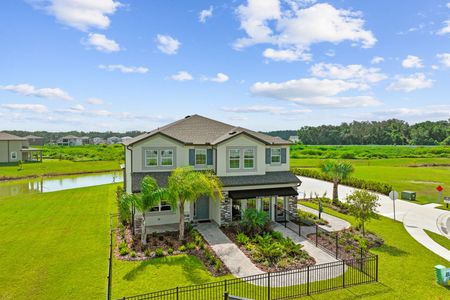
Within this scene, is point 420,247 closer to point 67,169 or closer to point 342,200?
point 342,200

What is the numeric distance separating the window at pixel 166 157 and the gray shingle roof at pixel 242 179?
740 mm

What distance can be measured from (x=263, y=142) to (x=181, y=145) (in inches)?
237

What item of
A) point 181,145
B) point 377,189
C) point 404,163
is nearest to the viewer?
point 181,145

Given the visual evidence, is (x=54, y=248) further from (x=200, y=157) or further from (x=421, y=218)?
(x=421, y=218)

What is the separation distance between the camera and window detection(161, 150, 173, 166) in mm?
21156

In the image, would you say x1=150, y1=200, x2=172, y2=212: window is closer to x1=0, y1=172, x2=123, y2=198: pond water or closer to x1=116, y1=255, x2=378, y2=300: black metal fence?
x1=116, y1=255, x2=378, y2=300: black metal fence

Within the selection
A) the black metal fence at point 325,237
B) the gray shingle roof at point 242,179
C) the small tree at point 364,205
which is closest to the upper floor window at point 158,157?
the gray shingle roof at point 242,179

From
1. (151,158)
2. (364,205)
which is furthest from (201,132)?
(364,205)

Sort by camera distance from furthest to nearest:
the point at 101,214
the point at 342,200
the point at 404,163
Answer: the point at 404,163 → the point at 342,200 → the point at 101,214

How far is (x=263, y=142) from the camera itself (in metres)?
21.8

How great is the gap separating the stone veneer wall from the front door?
2.12m

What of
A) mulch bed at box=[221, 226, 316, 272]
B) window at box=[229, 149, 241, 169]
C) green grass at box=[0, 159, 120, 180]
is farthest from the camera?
green grass at box=[0, 159, 120, 180]

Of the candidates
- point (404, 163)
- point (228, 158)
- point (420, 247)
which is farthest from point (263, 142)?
point (404, 163)

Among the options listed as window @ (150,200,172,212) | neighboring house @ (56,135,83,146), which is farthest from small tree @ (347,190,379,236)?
neighboring house @ (56,135,83,146)
